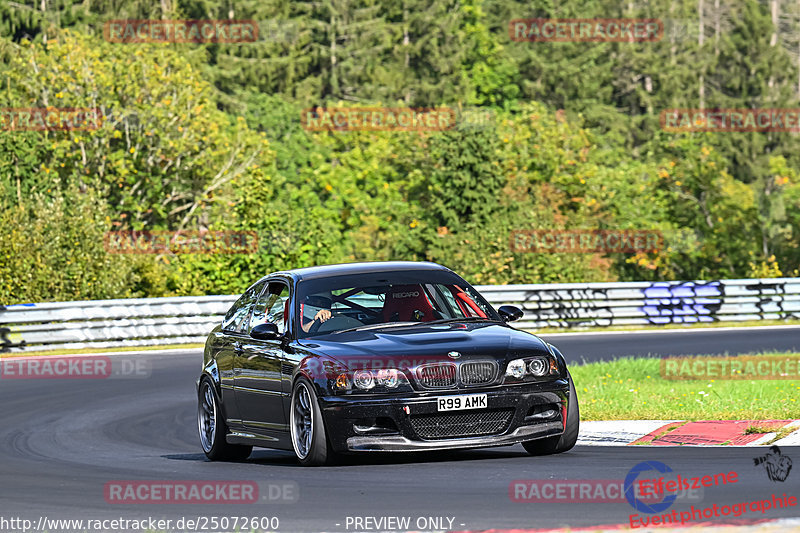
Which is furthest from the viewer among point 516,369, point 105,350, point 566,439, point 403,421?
point 105,350

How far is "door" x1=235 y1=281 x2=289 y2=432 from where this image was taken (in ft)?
37.3

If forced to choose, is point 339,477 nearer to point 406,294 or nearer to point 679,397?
point 406,294

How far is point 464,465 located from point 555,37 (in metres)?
70.3

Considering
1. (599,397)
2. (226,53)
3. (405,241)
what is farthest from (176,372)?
(226,53)

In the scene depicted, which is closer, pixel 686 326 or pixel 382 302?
pixel 382 302

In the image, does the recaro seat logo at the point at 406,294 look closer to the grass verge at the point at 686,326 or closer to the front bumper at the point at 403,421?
the front bumper at the point at 403,421

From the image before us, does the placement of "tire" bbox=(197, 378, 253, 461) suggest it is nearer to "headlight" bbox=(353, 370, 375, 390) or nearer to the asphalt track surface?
the asphalt track surface

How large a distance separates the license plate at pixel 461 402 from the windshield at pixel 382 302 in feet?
4.21

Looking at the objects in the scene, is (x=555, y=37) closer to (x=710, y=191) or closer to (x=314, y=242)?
(x=710, y=191)

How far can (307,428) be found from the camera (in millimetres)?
10742

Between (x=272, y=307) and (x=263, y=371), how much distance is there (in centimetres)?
74

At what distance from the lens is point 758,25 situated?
84.9 meters

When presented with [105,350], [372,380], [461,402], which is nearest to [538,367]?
[461,402]

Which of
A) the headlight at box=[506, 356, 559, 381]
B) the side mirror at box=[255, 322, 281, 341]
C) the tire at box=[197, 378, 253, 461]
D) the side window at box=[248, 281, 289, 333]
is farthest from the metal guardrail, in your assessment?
the headlight at box=[506, 356, 559, 381]
